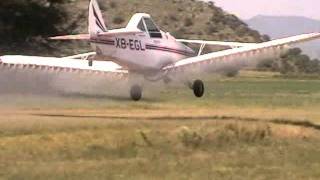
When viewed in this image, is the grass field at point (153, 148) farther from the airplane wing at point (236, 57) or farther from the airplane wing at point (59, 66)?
the airplane wing at point (59, 66)

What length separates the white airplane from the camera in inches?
1410

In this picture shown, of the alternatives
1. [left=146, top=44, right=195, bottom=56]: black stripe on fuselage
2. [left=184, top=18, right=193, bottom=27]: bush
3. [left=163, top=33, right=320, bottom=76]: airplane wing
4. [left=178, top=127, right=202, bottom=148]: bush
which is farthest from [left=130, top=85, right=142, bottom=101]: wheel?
[left=184, top=18, right=193, bottom=27]: bush

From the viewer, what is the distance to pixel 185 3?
587ft

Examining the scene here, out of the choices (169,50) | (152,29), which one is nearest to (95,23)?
(152,29)

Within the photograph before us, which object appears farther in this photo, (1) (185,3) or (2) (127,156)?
(1) (185,3)

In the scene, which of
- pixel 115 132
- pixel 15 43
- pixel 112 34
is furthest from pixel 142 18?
pixel 15 43

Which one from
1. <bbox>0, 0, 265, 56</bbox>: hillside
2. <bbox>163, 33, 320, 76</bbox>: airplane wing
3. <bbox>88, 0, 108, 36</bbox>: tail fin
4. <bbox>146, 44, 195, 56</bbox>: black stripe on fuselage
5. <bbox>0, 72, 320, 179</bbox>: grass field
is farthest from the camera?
<bbox>0, 0, 265, 56</bbox>: hillside

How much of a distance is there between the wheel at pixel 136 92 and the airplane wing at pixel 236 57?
10.9ft

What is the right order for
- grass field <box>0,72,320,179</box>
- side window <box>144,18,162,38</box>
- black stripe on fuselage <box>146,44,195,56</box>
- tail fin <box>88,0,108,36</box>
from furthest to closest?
side window <box>144,18,162,38</box> → black stripe on fuselage <box>146,44,195,56</box> → tail fin <box>88,0,108,36</box> → grass field <box>0,72,320,179</box>

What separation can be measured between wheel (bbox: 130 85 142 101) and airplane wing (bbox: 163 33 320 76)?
333cm

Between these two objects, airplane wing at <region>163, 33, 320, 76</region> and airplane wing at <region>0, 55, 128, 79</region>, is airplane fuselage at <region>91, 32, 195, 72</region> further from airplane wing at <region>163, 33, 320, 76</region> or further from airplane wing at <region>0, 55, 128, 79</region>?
airplane wing at <region>0, 55, 128, 79</region>

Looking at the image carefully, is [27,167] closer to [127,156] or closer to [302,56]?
[127,156]

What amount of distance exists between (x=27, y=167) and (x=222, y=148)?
8.19m

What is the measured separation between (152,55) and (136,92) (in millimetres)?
4035
